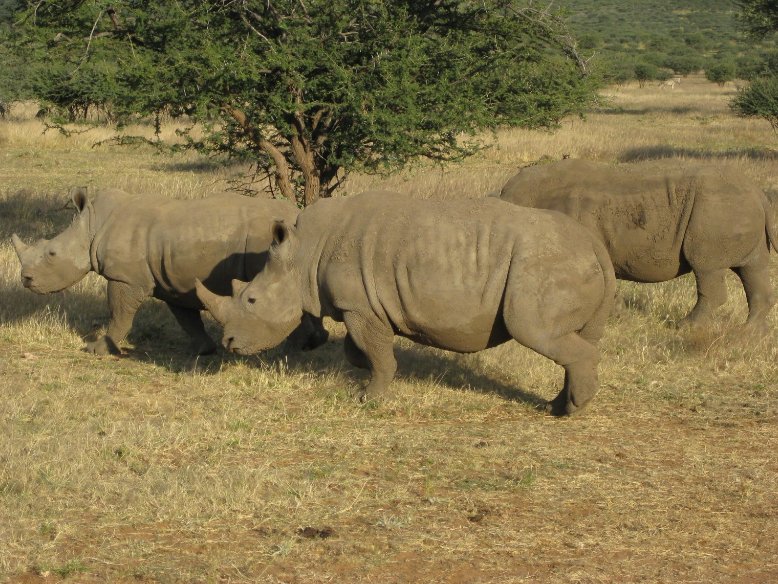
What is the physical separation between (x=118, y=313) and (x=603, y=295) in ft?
14.0

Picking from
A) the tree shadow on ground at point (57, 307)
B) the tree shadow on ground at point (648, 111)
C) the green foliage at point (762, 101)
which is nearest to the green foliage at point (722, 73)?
the tree shadow on ground at point (648, 111)

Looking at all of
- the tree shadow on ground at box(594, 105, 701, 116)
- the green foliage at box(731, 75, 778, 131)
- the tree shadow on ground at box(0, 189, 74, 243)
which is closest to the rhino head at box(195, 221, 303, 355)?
the tree shadow on ground at box(0, 189, 74, 243)

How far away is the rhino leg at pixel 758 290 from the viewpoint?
10.4 m

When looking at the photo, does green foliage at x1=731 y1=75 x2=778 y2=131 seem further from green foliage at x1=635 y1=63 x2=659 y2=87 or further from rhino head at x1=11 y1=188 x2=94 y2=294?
green foliage at x1=635 y1=63 x2=659 y2=87

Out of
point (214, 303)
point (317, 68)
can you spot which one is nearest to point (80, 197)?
→ point (214, 303)

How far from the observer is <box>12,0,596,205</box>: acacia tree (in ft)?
39.1

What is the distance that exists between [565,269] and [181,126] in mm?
24405

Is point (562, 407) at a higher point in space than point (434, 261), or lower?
lower

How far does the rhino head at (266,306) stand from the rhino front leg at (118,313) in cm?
168

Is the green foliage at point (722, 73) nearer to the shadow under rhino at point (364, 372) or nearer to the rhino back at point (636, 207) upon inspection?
the rhino back at point (636, 207)

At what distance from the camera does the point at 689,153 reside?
26328 mm

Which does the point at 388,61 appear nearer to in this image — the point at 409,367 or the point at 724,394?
the point at 409,367

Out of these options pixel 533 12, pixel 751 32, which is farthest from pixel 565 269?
pixel 751 32

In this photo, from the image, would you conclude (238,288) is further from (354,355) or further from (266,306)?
(354,355)
